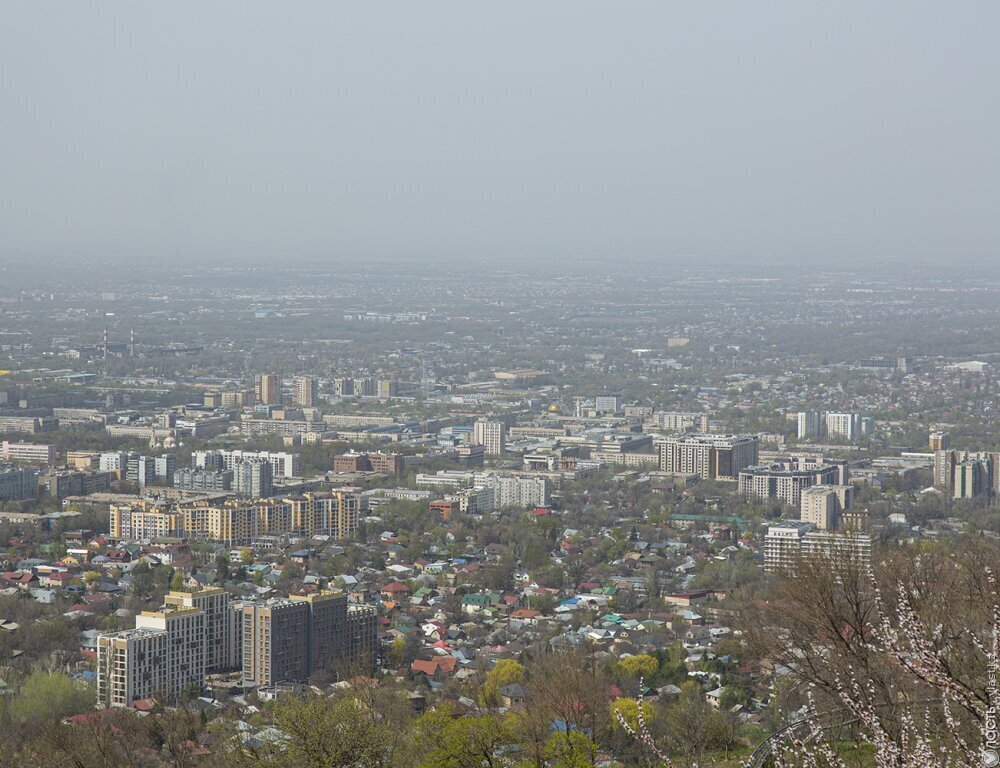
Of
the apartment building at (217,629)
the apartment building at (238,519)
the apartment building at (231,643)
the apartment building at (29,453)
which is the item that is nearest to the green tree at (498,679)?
the apartment building at (231,643)

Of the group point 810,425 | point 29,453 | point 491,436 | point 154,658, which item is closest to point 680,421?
point 810,425

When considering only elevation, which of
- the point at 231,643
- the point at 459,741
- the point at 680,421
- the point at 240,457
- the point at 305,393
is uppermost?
the point at 459,741

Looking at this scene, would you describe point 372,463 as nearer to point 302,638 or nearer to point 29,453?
point 29,453

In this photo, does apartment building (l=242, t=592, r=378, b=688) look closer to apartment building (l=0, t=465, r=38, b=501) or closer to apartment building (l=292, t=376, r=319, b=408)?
apartment building (l=0, t=465, r=38, b=501)

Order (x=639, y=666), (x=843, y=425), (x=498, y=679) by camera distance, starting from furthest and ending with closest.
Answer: (x=843, y=425), (x=639, y=666), (x=498, y=679)

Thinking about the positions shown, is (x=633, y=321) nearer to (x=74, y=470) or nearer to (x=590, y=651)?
(x=74, y=470)

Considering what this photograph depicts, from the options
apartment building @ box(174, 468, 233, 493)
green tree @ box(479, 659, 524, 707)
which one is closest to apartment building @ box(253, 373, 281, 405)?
apartment building @ box(174, 468, 233, 493)

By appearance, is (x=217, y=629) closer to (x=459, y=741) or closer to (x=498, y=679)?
(x=498, y=679)

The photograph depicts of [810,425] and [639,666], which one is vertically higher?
[639,666]

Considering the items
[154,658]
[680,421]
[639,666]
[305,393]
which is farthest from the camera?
[305,393]

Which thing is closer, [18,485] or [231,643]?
[231,643]

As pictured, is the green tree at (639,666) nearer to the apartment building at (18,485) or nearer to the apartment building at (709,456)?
the apartment building at (18,485)
